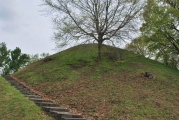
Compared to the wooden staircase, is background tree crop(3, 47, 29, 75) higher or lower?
higher

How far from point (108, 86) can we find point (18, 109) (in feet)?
19.1

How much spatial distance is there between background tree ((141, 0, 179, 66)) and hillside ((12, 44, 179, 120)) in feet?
7.35

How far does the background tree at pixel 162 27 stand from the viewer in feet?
62.0

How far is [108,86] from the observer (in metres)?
13.1

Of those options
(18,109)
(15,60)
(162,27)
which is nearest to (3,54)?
(15,60)

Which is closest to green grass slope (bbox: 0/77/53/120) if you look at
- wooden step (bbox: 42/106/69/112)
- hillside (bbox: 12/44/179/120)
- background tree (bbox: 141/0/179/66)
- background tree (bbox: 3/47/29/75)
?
wooden step (bbox: 42/106/69/112)

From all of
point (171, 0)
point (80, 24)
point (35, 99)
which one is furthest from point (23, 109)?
point (171, 0)

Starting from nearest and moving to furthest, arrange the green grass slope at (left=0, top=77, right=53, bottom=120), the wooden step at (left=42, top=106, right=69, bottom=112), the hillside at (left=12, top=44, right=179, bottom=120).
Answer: the green grass slope at (left=0, top=77, right=53, bottom=120)
the wooden step at (left=42, top=106, right=69, bottom=112)
the hillside at (left=12, top=44, right=179, bottom=120)

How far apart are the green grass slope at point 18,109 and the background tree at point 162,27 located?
1302cm

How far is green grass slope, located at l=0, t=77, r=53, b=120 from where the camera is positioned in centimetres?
848

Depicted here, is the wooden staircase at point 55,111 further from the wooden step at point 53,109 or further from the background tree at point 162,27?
the background tree at point 162,27

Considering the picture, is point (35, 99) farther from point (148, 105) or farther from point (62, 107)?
point (148, 105)

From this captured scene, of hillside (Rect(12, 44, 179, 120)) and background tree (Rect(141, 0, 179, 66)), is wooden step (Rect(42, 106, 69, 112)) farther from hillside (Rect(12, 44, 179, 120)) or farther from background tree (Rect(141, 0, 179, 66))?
background tree (Rect(141, 0, 179, 66))

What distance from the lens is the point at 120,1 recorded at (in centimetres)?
1691
